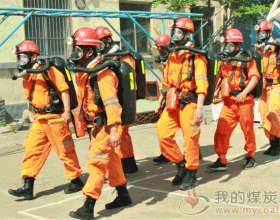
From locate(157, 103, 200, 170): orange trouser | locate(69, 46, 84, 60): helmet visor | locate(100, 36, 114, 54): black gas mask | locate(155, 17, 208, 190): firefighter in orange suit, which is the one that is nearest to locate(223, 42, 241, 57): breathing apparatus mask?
locate(155, 17, 208, 190): firefighter in orange suit

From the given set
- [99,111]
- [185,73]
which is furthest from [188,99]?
[99,111]

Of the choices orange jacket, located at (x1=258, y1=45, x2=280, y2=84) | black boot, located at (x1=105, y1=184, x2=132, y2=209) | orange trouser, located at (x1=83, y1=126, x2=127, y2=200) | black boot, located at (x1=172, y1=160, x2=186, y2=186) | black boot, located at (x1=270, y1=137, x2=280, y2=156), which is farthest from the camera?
orange jacket, located at (x1=258, y1=45, x2=280, y2=84)

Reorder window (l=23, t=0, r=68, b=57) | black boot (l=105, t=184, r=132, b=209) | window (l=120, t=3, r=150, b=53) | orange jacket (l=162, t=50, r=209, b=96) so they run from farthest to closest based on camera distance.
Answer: window (l=120, t=3, r=150, b=53), window (l=23, t=0, r=68, b=57), orange jacket (l=162, t=50, r=209, b=96), black boot (l=105, t=184, r=132, b=209)

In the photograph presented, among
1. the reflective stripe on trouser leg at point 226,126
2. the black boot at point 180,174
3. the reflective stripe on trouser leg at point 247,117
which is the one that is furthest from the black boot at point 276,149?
the black boot at point 180,174

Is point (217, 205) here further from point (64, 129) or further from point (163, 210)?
point (64, 129)

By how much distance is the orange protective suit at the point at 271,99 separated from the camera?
7641 millimetres

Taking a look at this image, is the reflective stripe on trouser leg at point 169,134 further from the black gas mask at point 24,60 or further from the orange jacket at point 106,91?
the black gas mask at point 24,60

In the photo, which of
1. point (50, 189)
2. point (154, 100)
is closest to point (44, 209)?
point (50, 189)

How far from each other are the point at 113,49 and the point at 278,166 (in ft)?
10.2

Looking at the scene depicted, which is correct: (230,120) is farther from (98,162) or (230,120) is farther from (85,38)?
(85,38)

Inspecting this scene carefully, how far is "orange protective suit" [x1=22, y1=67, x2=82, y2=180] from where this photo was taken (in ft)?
18.9

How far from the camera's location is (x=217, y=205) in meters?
4.98

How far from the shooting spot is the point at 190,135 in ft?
18.7

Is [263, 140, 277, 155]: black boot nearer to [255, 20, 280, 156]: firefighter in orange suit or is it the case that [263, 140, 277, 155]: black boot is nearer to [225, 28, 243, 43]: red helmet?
[255, 20, 280, 156]: firefighter in orange suit
